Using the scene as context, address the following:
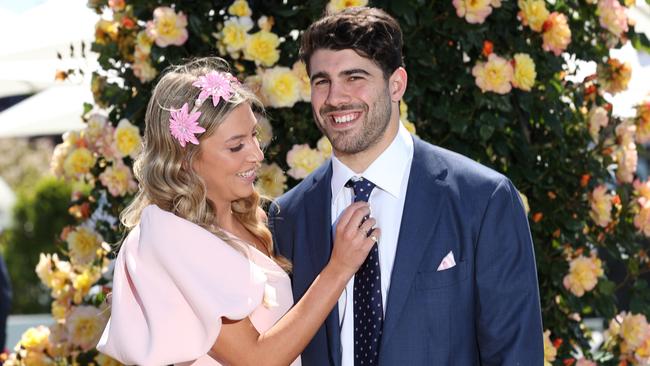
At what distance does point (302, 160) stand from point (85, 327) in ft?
3.58

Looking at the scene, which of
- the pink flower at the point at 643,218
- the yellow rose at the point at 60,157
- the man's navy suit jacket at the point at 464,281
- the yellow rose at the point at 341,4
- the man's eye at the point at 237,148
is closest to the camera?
the man's navy suit jacket at the point at 464,281

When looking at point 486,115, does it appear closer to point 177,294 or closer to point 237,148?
point 237,148

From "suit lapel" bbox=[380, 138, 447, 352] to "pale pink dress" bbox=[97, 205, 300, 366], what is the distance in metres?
0.40

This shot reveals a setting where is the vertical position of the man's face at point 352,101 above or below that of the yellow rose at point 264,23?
below

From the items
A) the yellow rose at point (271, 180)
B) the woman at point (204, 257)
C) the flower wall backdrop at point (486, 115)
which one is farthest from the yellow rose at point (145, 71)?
the woman at point (204, 257)

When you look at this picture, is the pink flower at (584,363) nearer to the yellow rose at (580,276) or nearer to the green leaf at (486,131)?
the yellow rose at (580,276)

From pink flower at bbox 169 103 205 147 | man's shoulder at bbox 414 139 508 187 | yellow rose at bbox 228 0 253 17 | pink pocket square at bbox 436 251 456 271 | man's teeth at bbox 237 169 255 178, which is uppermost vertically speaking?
yellow rose at bbox 228 0 253 17

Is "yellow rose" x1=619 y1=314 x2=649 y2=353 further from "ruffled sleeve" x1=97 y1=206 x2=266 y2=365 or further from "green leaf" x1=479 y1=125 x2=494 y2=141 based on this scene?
"ruffled sleeve" x1=97 y1=206 x2=266 y2=365

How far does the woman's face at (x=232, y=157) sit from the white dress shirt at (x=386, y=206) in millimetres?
313

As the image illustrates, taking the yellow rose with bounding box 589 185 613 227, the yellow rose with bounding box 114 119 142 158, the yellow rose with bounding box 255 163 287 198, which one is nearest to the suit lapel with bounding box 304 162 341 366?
the yellow rose with bounding box 255 163 287 198

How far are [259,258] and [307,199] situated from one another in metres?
0.21

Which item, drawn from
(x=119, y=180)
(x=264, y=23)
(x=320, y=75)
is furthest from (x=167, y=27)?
(x=320, y=75)

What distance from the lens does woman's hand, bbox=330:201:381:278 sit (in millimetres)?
2697

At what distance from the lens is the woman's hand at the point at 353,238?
2697mm
